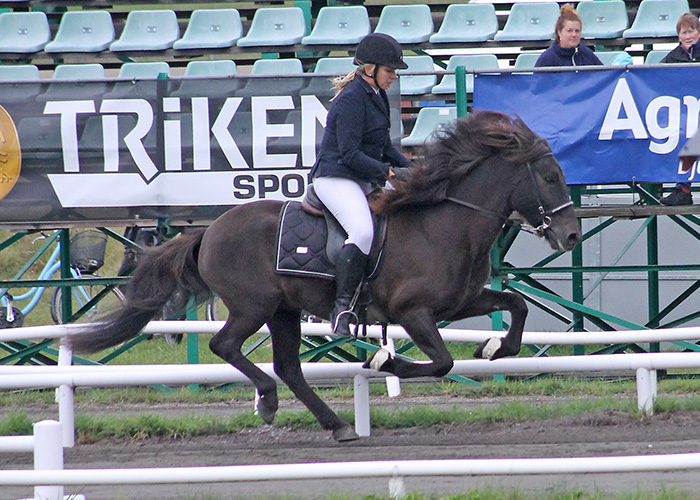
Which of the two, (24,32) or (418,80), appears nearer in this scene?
(418,80)

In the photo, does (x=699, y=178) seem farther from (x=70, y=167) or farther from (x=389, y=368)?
(x=70, y=167)

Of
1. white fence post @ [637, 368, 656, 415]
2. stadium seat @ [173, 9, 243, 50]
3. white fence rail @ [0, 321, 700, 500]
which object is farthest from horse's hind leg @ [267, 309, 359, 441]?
stadium seat @ [173, 9, 243, 50]

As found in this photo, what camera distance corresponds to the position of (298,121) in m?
7.64

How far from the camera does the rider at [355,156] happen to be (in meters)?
5.50

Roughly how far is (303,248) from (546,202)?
1.54m

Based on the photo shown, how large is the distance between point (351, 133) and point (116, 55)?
665 centimetres

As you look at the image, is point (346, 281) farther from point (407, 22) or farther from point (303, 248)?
point (407, 22)

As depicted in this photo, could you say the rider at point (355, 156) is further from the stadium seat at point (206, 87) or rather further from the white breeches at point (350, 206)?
the stadium seat at point (206, 87)

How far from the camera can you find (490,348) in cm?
575

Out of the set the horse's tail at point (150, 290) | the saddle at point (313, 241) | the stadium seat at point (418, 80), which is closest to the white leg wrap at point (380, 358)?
the saddle at point (313, 241)

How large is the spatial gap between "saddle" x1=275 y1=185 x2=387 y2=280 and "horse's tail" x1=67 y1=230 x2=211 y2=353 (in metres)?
0.79

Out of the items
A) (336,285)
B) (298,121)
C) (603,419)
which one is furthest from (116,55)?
(603,419)

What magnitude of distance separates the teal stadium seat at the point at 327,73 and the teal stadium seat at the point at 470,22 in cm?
171

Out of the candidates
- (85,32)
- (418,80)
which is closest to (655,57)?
(418,80)
